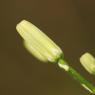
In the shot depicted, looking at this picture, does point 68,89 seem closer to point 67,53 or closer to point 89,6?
point 67,53

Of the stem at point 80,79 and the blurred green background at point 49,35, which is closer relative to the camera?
the stem at point 80,79

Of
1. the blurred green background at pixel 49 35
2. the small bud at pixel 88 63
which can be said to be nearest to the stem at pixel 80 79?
the small bud at pixel 88 63

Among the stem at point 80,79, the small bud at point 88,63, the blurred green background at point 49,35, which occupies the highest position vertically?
the stem at point 80,79

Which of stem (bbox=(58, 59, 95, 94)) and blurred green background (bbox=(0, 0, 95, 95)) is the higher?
stem (bbox=(58, 59, 95, 94))

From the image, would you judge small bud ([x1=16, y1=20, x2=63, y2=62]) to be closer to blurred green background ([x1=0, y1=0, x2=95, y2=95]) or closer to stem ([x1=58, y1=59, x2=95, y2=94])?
stem ([x1=58, y1=59, x2=95, y2=94])

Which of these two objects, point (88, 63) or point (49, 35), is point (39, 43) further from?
point (49, 35)

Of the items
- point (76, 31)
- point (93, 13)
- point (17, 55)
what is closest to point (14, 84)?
point (17, 55)

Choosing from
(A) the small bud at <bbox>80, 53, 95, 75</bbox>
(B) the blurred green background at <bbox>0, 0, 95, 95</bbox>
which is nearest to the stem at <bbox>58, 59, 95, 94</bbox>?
(A) the small bud at <bbox>80, 53, 95, 75</bbox>

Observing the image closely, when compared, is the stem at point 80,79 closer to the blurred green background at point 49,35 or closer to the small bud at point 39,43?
the small bud at point 39,43
